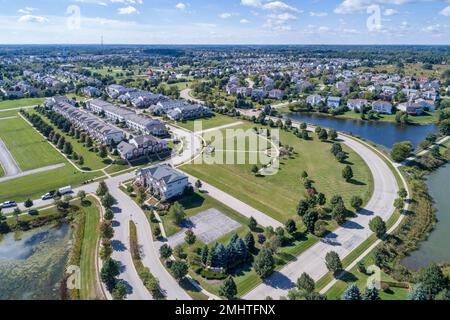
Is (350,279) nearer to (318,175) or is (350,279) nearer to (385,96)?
(318,175)

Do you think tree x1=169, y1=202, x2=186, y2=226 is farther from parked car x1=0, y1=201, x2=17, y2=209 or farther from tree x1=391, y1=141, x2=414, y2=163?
tree x1=391, y1=141, x2=414, y2=163

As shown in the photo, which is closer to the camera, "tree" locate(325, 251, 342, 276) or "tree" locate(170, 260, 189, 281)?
"tree" locate(170, 260, 189, 281)

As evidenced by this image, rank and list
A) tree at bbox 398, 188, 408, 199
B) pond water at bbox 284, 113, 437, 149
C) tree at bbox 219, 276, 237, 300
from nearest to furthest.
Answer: tree at bbox 219, 276, 237, 300 < tree at bbox 398, 188, 408, 199 < pond water at bbox 284, 113, 437, 149

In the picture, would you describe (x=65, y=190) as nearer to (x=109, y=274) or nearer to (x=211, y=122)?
(x=109, y=274)

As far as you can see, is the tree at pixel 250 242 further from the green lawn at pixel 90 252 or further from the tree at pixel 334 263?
the green lawn at pixel 90 252

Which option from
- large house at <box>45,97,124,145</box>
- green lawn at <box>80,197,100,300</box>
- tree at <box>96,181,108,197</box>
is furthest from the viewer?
large house at <box>45,97,124,145</box>

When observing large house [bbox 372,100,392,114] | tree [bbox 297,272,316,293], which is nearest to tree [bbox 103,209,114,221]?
tree [bbox 297,272,316,293]
